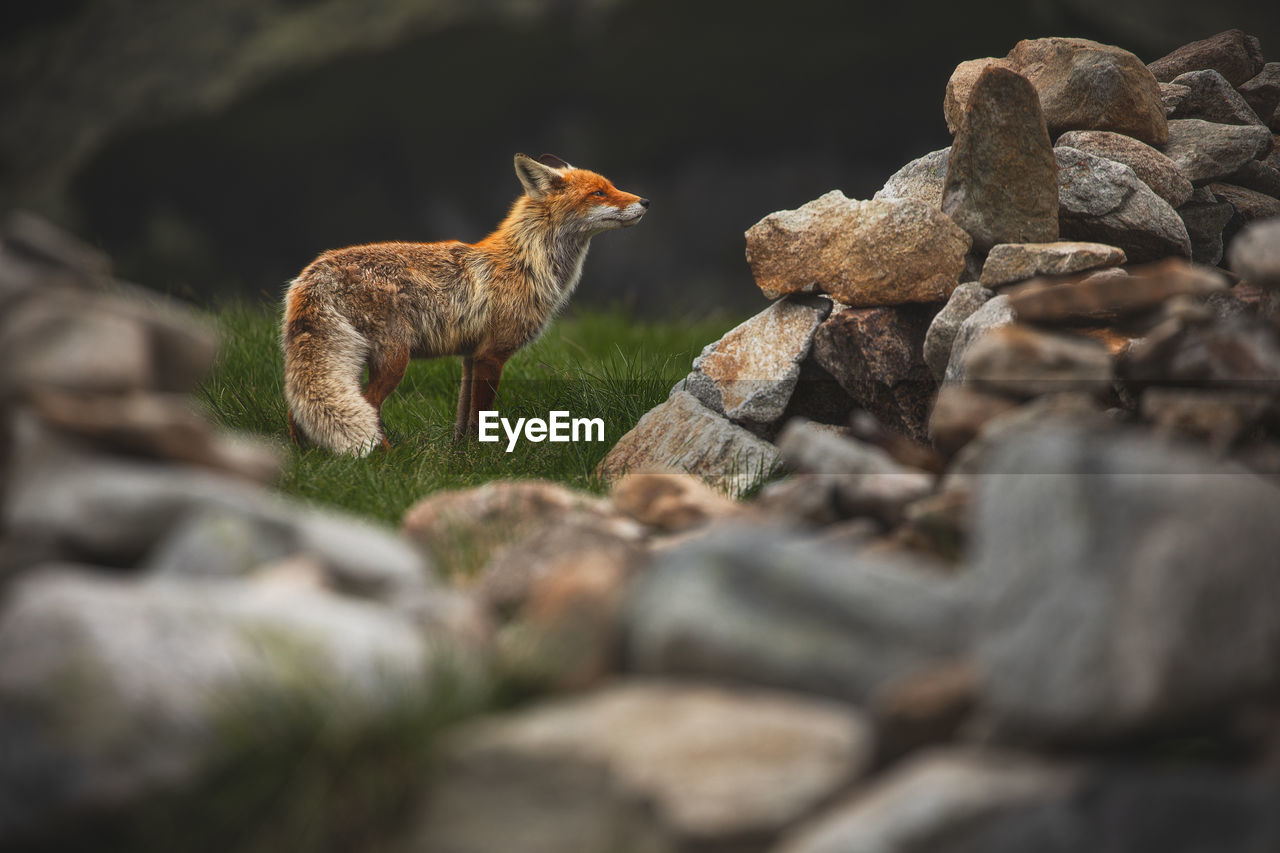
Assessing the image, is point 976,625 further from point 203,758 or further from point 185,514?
point 185,514

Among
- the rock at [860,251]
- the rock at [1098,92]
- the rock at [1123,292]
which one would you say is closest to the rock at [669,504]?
the rock at [1123,292]

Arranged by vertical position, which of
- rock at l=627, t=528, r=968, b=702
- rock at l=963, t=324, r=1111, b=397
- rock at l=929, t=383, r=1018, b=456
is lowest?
rock at l=627, t=528, r=968, b=702

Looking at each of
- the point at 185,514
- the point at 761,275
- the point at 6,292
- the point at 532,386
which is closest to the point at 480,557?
the point at 185,514

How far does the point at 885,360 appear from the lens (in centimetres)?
434

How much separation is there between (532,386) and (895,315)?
8.02ft

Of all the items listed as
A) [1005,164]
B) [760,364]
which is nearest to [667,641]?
[760,364]

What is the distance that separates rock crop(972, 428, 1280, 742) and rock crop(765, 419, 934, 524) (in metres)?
0.83

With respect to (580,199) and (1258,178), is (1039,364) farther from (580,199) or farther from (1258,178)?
(580,199)

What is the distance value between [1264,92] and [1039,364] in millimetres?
3754

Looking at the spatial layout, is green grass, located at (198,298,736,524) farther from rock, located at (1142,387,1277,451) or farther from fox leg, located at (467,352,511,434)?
rock, located at (1142,387,1277,451)

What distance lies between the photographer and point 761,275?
4.70m

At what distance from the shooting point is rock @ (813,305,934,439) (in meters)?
4.34

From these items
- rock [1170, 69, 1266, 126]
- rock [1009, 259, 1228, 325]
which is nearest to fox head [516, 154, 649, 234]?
rock [1170, 69, 1266, 126]

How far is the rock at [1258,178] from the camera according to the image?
16.8ft
